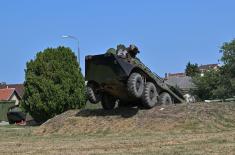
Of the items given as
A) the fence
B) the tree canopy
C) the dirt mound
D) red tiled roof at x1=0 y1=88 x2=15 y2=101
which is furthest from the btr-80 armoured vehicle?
red tiled roof at x1=0 y1=88 x2=15 y2=101

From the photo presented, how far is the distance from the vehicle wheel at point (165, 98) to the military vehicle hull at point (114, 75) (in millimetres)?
504

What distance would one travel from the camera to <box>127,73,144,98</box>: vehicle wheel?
23641 millimetres

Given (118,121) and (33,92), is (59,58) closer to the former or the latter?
(33,92)

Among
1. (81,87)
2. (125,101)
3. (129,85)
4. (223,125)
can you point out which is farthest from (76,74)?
(223,125)

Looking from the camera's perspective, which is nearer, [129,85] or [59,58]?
[129,85]

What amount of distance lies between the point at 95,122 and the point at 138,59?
346 centimetres

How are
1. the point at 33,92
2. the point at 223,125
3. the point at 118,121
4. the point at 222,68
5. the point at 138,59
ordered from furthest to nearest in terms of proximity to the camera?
the point at 222,68
the point at 33,92
the point at 138,59
the point at 118,121
the point at 223,125

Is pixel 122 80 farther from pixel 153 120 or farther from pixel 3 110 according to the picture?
pixel 3 110

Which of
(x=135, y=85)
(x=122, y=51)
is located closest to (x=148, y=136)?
(x=135, y=85)

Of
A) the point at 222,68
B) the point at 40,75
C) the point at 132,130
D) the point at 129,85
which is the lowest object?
the point at 132,130

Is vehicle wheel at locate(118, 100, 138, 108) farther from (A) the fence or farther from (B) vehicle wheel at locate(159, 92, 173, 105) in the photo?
(A) the fence


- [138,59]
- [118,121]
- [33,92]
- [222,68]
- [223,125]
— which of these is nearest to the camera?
[223,125]

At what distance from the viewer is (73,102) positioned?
1476 inches

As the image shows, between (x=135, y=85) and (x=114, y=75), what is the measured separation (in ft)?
3.37
